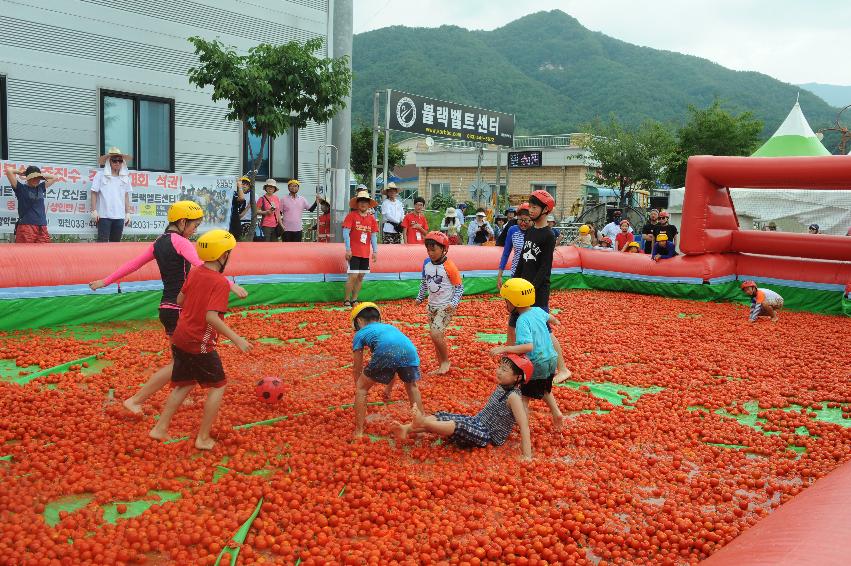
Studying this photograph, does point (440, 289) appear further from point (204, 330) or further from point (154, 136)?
point (154, 136)

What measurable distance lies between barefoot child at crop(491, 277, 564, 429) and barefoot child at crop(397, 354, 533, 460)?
14 centimetres

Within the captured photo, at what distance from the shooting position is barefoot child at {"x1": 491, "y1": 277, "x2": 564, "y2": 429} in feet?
16.9

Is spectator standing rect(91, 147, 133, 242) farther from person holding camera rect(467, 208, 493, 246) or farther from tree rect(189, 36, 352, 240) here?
person holding camera rect(467, 208, 493, 246)

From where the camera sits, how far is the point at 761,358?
28.1 feet

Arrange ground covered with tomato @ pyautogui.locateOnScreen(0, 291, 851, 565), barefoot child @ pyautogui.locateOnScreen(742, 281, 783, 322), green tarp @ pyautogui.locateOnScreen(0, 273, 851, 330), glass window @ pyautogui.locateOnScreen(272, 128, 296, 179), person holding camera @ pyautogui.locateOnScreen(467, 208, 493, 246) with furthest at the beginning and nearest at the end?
glass window @ pyautogui.locateOnScreen(272, 128, 296, 179), person holding camera @ pyautogui.locateOnScreen(467, 208, 493, 246), barefoot child @ pyautogui.locateOnScreen(742, 281, 783, 322), green tarp @ pyautogui.locateOnScreen(0, 273, 851, 330), ground covered with tomato @ pyautogui.locateOnScreen(0, 291, 851, 565)

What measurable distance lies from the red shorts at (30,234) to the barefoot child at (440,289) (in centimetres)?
630

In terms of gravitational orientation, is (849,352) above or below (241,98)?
below

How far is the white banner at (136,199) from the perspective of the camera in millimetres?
10570

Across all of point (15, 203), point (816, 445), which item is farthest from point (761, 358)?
point (15, 203)

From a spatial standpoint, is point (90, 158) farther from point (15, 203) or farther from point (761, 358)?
point (761, 358)

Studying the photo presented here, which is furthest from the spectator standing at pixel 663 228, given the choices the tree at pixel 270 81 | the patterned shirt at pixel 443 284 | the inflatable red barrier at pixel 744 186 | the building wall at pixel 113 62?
the building wall at pixel 113 62

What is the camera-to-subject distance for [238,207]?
41.7ft

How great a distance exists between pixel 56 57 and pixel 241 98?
4241 mm

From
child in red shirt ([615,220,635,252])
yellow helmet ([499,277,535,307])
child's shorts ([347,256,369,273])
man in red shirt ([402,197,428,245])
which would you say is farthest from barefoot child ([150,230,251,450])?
child in red shirt ([615,220,635,252])
